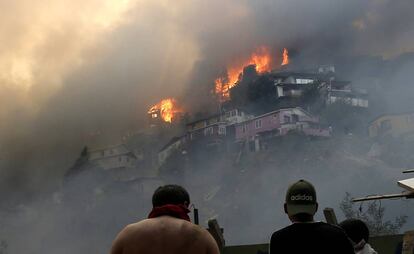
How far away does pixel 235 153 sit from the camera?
62719 mm

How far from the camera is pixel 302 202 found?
3695 millimetres

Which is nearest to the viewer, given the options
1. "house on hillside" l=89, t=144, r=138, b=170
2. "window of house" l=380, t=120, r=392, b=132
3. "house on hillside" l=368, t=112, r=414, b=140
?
"house on hillside" l=368, t=112, r=414, b=140

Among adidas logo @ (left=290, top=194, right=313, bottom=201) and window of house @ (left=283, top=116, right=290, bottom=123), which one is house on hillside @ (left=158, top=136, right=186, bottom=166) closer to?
window of house @ (left=283, top=116, right=290, bottom=123)

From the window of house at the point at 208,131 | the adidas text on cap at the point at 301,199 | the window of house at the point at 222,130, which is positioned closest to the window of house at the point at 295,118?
the window of house at the point at 222,130

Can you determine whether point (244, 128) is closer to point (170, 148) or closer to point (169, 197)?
point (170, 148)

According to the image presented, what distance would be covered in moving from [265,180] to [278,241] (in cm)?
5543

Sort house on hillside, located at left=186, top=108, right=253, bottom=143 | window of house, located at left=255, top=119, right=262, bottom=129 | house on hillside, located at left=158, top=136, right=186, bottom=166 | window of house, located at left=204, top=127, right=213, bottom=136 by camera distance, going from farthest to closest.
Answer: house on hillside, located at left=158, top=136, right=186, bottom=166, window of house, located at left=204, top=127, right=213, bottom=136, house on hillside, located at left=186, top=108, right=253, bottom=143, window of house, located at left=255, top=119, right=262, bottom=129

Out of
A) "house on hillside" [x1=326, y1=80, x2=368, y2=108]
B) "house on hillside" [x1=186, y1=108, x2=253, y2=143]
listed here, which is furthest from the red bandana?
"house on hillside" [x1=186, y1=108, x2=253, y2=143]

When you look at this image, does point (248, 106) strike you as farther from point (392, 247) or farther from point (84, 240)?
point (392, 247)

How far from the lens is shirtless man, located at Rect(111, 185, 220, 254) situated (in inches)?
140

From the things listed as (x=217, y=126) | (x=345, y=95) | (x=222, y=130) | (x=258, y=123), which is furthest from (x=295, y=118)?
(x=217, y=126)

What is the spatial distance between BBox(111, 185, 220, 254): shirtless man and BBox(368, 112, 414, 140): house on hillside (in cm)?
5595

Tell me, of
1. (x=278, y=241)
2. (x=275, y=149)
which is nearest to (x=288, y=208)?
(x=278, y=241)

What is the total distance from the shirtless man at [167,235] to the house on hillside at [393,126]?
5595 cm
